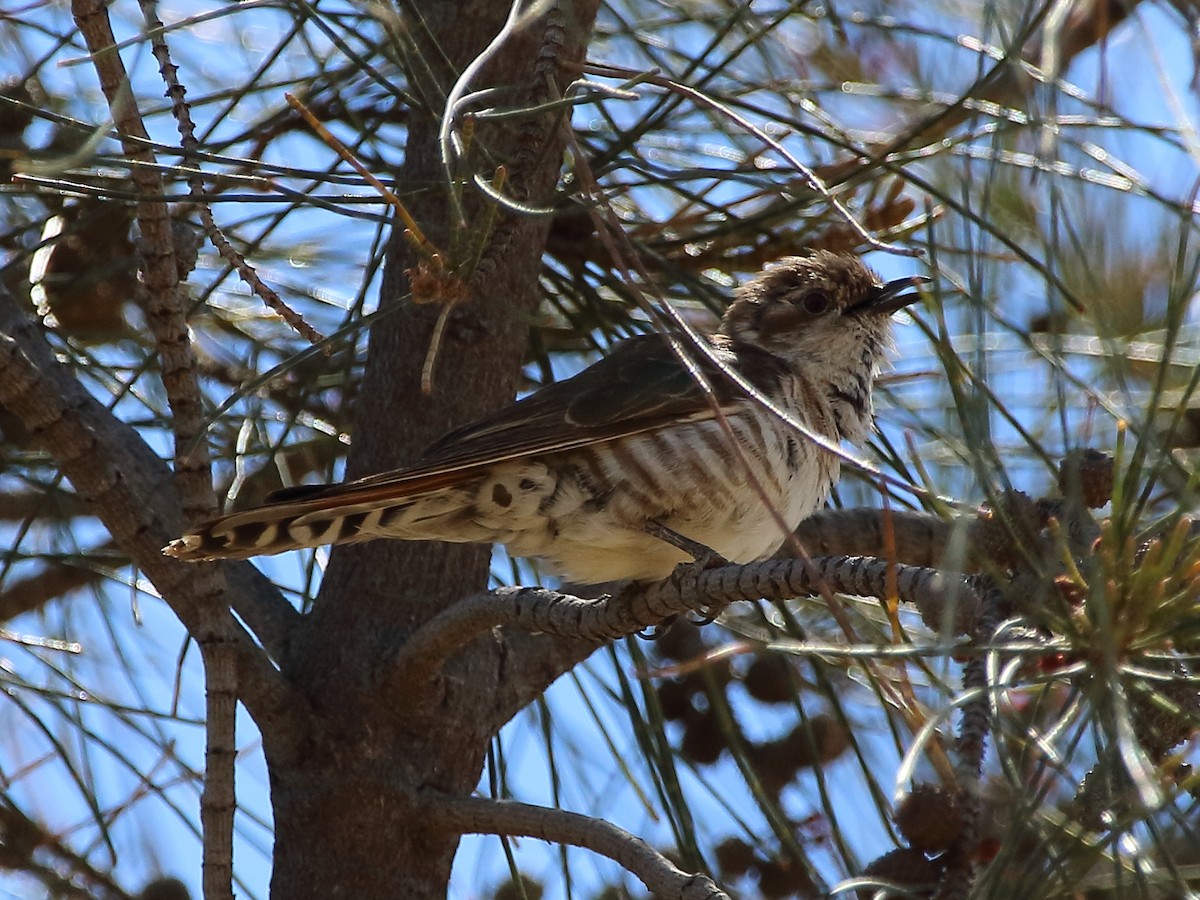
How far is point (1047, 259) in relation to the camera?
6.23 feet

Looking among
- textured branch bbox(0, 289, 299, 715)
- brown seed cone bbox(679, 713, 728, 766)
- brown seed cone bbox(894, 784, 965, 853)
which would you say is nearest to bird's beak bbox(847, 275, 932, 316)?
brown seed cone bbox(679, 713, 728, 766)

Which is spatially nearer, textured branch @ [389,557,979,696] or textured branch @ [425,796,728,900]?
textured branch @ [389,557,979,696]

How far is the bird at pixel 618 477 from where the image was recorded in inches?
136

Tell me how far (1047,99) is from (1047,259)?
212mm

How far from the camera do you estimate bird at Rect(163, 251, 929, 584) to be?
136 inches

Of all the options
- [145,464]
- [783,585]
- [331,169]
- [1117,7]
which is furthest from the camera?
[1117,7]

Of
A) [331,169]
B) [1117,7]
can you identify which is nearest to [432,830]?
[331,169]

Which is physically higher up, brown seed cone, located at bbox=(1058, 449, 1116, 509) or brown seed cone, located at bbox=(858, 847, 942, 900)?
brown seed cone, located at bbox=(1058, 449, 1116, 509)

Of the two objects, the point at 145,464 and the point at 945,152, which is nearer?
the point at 945,152

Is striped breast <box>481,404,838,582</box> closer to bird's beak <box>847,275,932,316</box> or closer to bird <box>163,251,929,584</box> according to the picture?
bird <box>163,251,929,584</box>

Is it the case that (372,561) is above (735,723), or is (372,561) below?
above

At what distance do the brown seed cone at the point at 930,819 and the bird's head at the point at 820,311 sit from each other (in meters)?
2.67

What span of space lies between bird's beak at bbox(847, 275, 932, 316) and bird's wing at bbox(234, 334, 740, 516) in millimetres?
517

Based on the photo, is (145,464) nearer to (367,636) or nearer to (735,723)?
(367,636)
